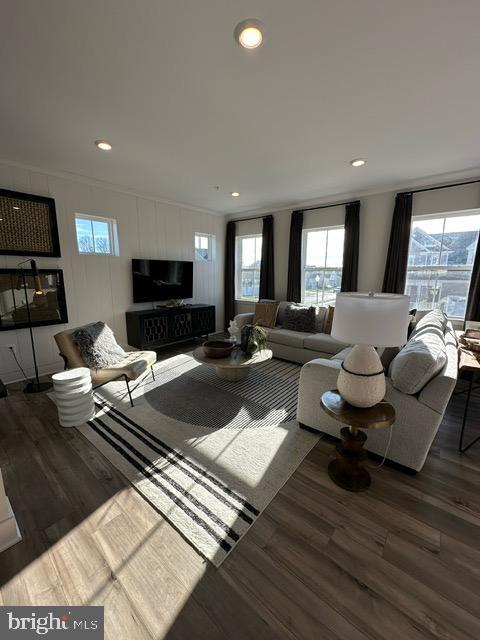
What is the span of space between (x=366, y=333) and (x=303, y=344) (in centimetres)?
246

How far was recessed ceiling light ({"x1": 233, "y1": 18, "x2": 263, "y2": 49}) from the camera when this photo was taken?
1.37m

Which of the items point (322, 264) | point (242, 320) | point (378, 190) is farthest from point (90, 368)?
point (378, 190)

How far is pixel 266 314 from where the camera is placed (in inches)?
185

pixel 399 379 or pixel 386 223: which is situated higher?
pixel 386 223

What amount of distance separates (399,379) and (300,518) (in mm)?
1104

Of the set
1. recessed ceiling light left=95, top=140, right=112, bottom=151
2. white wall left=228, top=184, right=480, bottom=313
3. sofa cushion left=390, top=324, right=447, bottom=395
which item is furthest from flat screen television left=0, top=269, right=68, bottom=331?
white wall left=228, top=184, right=480, bottom=313

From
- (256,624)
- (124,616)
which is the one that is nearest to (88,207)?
(124,616)

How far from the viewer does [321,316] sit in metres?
4.34

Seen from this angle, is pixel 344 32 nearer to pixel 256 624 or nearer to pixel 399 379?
pixel 399 379

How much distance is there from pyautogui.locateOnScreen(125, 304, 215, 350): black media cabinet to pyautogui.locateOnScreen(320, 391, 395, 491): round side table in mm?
3208

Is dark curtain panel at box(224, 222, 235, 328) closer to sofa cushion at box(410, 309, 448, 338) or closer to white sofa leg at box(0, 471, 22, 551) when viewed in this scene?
sofa cushion at box(410, 309, 448, 338)

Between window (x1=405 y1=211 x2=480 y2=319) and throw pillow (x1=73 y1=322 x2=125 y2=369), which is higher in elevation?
window (x1=405 y1=211 x2=480 y2=319)

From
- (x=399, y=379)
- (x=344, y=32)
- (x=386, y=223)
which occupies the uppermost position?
(x=344, y=32)

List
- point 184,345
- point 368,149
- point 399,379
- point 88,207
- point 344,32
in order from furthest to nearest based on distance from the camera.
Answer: point 184,345 < point 88,207 < point 368,149 < point 399,379 < point 344,32
